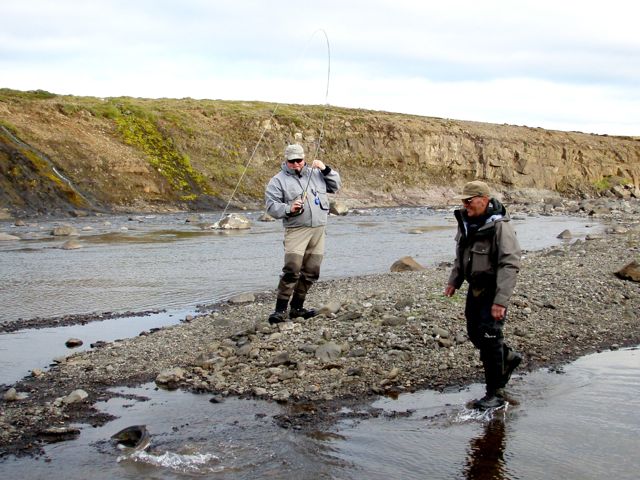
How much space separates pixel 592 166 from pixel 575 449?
66.6m

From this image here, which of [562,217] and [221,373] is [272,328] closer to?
[221,373]

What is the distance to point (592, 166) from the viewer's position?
68250 mm

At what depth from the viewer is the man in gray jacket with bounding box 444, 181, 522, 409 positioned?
6.58 meters

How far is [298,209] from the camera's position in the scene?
927 cm

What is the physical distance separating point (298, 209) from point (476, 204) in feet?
10.0

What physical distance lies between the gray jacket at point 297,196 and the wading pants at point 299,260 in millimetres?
121

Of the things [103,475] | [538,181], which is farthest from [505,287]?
[538,181]

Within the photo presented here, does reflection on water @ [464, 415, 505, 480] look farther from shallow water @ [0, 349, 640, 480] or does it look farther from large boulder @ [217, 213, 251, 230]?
large boulder @ [217, 213, 251, 230]

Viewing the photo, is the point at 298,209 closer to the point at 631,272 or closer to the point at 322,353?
the point at 322,353

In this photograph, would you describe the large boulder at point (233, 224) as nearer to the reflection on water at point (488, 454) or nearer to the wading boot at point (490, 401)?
the wading boot at point (490, 401)

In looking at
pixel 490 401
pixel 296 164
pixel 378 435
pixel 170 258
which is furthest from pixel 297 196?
pixel 170 258

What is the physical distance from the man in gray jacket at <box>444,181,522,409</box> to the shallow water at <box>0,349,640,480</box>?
0.42 metres

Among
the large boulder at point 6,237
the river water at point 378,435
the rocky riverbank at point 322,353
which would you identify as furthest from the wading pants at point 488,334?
the large boulder at point 6,237

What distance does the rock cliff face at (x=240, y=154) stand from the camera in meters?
38.2
